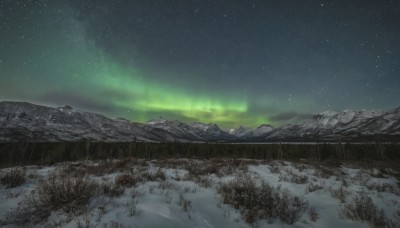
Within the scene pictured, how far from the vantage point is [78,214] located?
484cm

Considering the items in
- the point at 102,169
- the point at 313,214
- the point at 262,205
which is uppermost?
the point at 102,169

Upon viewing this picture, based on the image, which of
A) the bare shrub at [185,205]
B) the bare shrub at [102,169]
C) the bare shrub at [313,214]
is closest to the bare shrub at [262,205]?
the bare shrub at [313,214]

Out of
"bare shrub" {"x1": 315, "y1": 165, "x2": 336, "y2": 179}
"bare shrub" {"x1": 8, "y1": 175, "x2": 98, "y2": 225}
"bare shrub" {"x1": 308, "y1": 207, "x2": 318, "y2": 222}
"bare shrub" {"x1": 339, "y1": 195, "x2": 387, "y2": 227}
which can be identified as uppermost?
"bare shrub" {"x1": 8, "y1": 175, "x2": 98, "y2": 225}

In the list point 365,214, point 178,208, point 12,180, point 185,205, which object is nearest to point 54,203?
point 178,208

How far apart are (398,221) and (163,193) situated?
6.35m

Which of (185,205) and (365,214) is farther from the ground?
(185,205)

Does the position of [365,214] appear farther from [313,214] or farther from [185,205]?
[185,205]

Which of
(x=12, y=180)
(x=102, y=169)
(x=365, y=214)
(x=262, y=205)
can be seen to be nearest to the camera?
(x=365, y=214)

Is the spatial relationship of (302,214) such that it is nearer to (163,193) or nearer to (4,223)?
(163,193)

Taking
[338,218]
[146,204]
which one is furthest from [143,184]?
[338,218]

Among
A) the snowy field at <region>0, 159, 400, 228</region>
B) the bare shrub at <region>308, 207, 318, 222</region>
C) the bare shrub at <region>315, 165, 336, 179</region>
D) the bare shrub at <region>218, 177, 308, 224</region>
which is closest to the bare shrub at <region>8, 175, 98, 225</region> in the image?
the snowy field at <region>0, 159, 400, 228</region>

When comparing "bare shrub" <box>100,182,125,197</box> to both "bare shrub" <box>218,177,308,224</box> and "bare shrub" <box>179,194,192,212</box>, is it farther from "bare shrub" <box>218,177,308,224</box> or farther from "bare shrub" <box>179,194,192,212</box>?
"bare shrub" <box>218,177,308,224</box>

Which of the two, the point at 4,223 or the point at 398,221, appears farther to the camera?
the point at 398,221

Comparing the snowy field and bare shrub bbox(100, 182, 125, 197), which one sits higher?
bare shrub bbox(100, 182, 125, 197)
